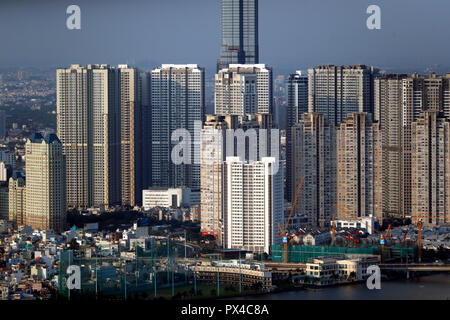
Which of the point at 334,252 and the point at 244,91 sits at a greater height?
the point at 244,91

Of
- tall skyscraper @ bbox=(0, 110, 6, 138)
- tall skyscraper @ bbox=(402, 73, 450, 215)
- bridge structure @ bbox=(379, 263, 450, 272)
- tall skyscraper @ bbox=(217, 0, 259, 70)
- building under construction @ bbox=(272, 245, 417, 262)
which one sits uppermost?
tall skyscraper @ bbox=(217, 0, 259, 70)

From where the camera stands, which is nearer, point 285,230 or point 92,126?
point 285,230

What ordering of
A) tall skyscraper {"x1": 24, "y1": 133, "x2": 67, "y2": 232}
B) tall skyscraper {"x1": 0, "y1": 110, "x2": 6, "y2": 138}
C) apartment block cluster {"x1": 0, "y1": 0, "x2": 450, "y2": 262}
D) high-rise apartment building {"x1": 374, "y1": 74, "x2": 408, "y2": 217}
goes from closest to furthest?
apartment block cluster {"x1": 0, "y1": 0, "x2": 450, "y2": 262} < tall skyscraper {"x1": 24, "y1": 133, "x2": 67, "y2": 232} < high-rise apartment building {"x1": 374, "y1": 74, "x2": 408, "y2": 217} < tall skyscraper {"x1": 0, "y1": 110, "x2": 6, "y2": 138}

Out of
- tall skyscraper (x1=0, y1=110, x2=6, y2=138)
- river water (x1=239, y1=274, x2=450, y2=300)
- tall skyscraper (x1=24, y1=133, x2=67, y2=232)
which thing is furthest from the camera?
tall skyscraper (x1=0, y1=110, x2=6, y2=138)

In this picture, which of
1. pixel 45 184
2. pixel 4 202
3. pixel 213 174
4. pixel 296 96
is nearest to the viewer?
pixel 213 174

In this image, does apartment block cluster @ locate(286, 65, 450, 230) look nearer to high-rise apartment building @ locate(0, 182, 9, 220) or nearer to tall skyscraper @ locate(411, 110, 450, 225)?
tall skyscraper @ locate(411, 110, 450, 225)

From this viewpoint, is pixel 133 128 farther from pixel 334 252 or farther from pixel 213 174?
pixel 334 252

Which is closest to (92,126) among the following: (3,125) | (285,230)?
(3,125)

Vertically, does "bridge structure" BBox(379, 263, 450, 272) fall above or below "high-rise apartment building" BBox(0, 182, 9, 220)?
below

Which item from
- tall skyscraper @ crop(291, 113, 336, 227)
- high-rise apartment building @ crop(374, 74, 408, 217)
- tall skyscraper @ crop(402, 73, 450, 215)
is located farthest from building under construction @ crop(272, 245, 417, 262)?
tall skyscraper @ crop(402, 73, 450, 215)
